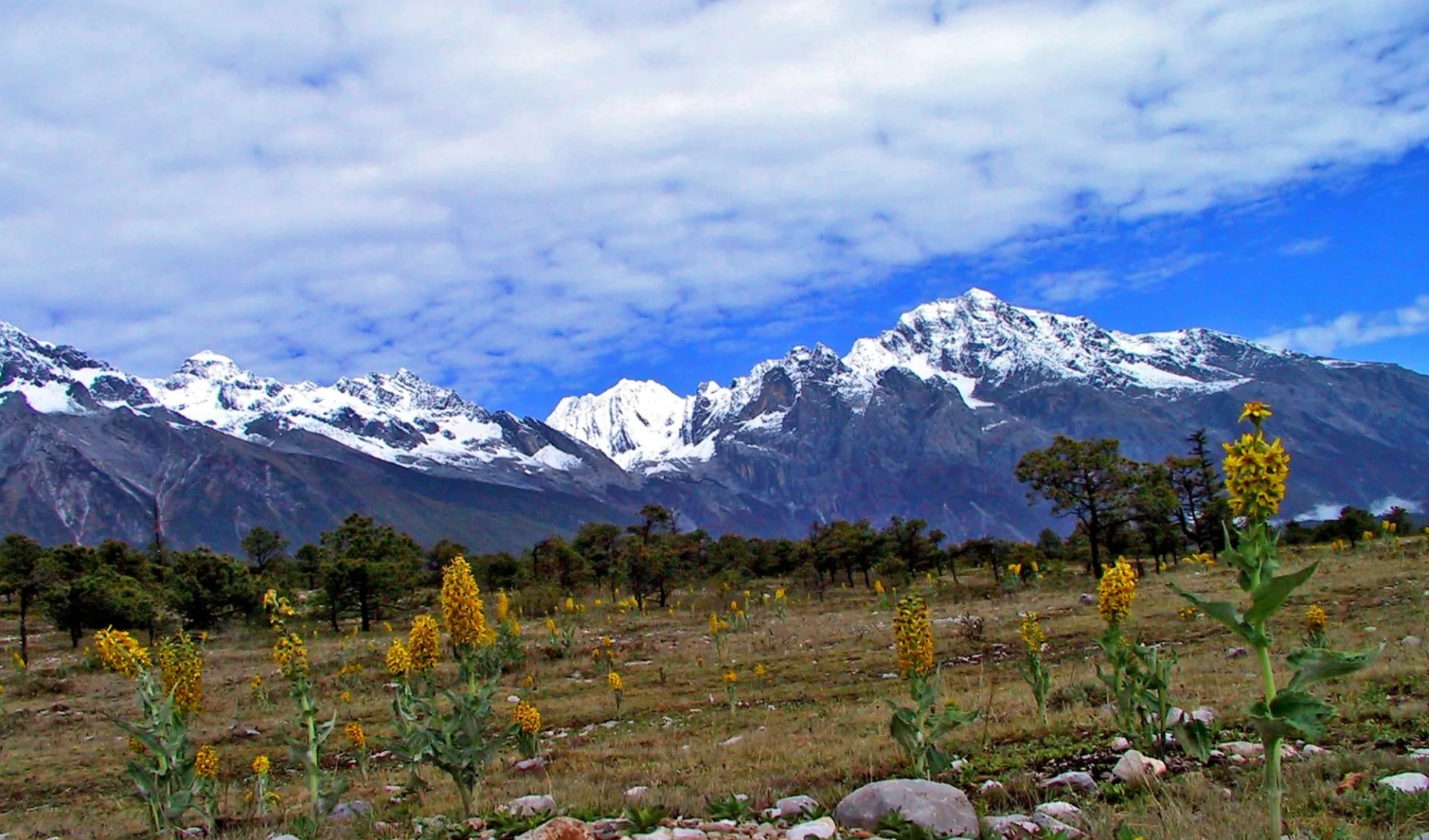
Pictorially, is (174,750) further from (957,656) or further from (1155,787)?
(957,656)

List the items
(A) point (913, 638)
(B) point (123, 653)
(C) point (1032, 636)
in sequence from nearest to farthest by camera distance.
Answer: (A) point (913, 638)
(B) point (123, 653)
(C) point (1032, 636)

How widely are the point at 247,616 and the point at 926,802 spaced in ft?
167

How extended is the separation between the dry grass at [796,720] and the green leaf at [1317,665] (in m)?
1.70

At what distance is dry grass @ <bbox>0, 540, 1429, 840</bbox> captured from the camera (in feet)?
25.7

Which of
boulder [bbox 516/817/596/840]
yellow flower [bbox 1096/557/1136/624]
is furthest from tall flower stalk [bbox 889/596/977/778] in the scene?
boulder [bbox 516/817/596/840]

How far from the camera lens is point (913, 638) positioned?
9.35 m

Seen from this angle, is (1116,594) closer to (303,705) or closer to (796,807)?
(796,807)

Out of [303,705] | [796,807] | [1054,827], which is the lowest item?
[796,807]

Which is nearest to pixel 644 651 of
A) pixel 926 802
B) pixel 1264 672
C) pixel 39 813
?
pixel 39 813

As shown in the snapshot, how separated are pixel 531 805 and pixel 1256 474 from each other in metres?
7.61

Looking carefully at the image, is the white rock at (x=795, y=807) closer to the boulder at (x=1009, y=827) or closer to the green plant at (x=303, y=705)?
the boulder at (x=1009, y=827)

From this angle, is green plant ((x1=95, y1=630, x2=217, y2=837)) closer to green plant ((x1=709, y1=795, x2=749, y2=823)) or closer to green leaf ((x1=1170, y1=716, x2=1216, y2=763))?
green plant ((x1=709, y1=795, x2=749, y2=823))

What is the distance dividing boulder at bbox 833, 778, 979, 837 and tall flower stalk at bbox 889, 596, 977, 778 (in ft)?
3.86

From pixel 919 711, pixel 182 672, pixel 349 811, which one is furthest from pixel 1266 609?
pixel 182 672
